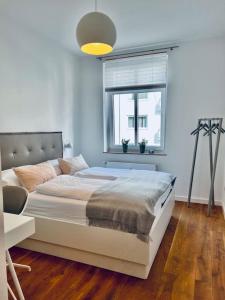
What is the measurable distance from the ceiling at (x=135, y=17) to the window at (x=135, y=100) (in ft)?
1.68

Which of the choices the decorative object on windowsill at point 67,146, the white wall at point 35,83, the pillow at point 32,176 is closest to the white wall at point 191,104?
the decorative object on windowsill at point 67,146

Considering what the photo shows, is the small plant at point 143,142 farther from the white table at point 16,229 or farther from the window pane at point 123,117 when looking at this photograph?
the white table at point 16,229

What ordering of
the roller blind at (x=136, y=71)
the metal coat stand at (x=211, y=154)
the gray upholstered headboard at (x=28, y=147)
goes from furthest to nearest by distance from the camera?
the roller blind at (x=136, y=71)
the metal coat stand at (x=211, y=154)
the gray upholstered headboard at (x=28, y=147)

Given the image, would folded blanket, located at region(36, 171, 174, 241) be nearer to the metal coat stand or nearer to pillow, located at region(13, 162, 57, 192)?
pillow, located at region(13, 162, 57, 192)

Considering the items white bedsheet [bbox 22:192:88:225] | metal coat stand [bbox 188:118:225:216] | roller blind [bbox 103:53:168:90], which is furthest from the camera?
roller blind [bbox 103:53:168:90]

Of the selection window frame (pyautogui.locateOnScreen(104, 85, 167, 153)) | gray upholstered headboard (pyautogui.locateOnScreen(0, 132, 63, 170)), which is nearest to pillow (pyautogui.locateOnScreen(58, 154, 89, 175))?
gray upholstered headboard (pyautogui.locateOnScreen(0, 132, 63, 170))

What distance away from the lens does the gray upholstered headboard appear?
281 cm

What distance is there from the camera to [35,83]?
10.9 feet

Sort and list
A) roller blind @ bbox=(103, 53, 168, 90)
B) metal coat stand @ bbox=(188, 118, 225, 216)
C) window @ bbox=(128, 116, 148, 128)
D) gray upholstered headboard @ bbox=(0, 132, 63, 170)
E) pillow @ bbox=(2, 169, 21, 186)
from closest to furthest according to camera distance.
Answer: pillow @ bbox=(2, 169, 21, 186)
gray upholstered headboard @ bbox=(0, 132, 63, 170)
metal coat stand @ bbox=(188, 118, 225, 216)
roller blind @ bbox=(103, 53, 168, 90)
window @ bbox=(128, 116, 148, 128)

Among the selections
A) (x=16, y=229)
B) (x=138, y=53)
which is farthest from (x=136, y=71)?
(x=16, y=229)

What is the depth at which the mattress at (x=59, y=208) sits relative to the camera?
210cm

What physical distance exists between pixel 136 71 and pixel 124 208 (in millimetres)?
2912

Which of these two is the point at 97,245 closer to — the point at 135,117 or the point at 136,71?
the point at 135,117

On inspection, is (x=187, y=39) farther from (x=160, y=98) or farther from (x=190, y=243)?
(x=190, y=243)
